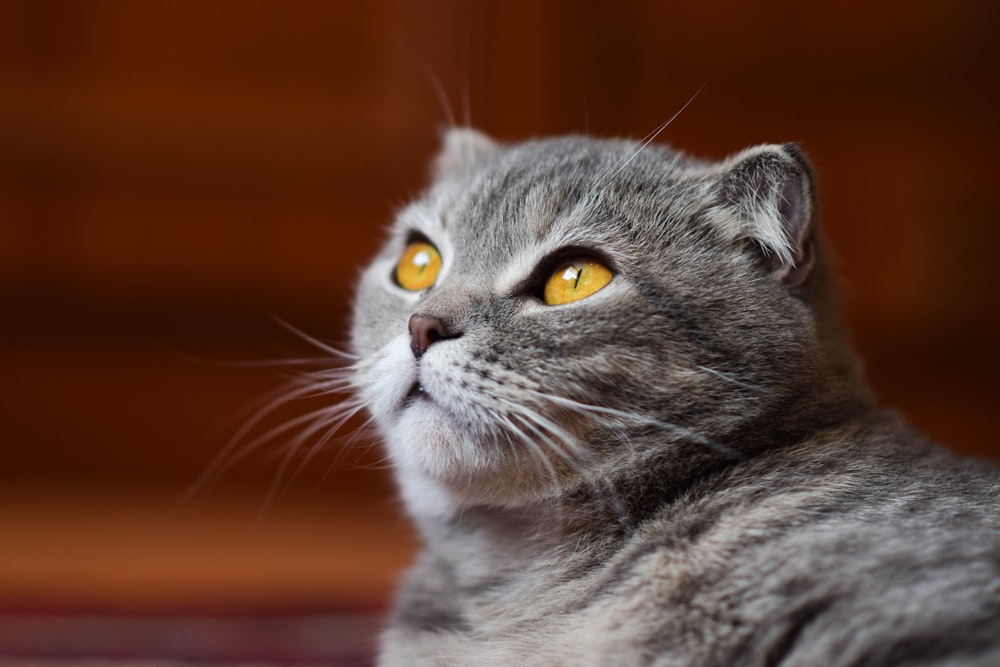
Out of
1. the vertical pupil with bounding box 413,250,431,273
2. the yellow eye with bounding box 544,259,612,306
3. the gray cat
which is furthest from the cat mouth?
the vertical pupil with bounding box 413,250,431,273

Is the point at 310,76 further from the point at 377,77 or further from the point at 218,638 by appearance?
the point at 218,638

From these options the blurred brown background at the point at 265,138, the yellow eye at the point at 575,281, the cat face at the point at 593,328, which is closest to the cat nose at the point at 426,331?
the cat face at the point at 593,328

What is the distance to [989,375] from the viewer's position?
354 cm

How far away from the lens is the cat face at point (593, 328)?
119 centimetres

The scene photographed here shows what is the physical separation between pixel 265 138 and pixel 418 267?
1.91 m

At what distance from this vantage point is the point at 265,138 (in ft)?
10.6

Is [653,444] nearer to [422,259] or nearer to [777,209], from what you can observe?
[777,209]

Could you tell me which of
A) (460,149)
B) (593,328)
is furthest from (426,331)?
(460,149)

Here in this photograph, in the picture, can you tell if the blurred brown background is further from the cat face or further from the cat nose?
the cat nose

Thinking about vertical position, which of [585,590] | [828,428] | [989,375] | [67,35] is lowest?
[585,590]

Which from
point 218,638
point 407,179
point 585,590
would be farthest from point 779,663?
point 407,179

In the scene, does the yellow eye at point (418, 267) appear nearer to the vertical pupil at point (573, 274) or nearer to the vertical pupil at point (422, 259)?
the vertical pupil at point (422, 259)

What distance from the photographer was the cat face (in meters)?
1.19

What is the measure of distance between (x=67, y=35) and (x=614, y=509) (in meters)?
2.70
